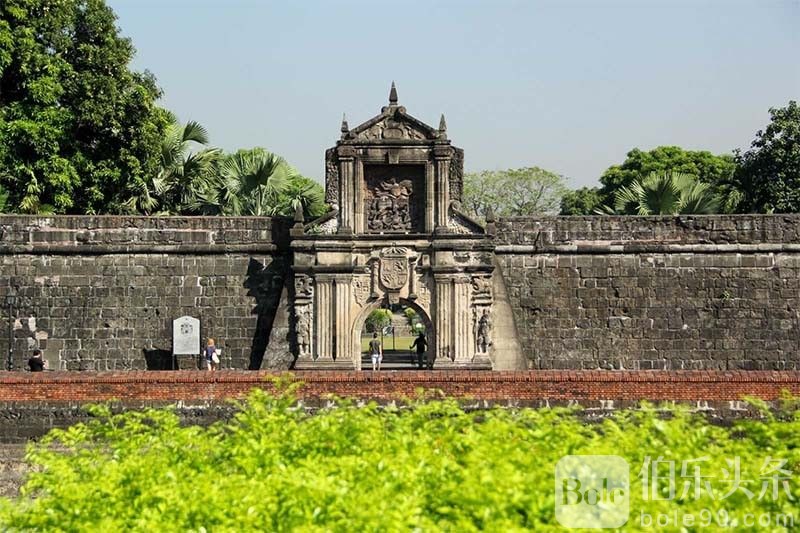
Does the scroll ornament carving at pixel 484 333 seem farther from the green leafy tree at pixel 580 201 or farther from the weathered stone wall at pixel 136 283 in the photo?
the green leafy tree at pixel 580 201

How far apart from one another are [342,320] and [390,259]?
1.25m

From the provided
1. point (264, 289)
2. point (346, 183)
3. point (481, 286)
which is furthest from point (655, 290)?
point (264, 289)

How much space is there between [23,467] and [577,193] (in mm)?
38875

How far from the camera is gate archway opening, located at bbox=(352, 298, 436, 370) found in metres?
17.4

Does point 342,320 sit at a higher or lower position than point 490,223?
lower

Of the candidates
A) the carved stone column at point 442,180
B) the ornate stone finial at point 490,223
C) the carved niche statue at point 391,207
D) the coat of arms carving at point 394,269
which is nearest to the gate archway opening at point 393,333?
the coat of arms carving at point 394,269

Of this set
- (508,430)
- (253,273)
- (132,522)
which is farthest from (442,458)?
(253,273)

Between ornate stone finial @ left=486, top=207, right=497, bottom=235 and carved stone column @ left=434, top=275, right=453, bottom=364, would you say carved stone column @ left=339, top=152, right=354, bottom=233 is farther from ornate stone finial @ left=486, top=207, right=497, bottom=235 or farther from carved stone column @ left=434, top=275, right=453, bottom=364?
ornate stone finial @ left=486, top=207, right=497, bottom=235

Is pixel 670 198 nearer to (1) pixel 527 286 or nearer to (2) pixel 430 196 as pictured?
(1) pixel 527 286

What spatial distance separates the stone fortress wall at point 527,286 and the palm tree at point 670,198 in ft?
15.4

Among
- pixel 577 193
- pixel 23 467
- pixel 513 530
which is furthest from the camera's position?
pixel 577 193

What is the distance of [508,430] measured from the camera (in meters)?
7.01

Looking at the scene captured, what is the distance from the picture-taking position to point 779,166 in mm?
26406

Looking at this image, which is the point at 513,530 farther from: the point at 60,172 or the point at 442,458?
the point at 60,172
